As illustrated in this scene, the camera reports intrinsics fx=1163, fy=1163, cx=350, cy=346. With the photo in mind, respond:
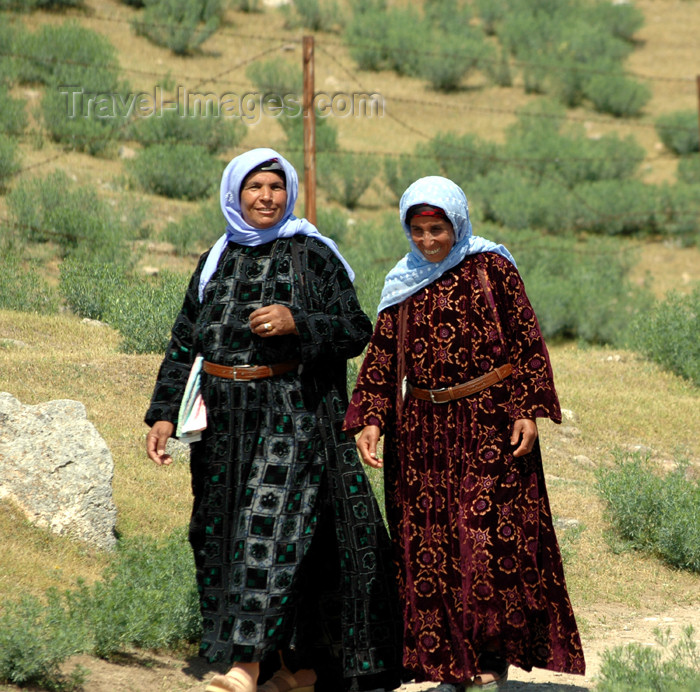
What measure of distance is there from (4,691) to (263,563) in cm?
92

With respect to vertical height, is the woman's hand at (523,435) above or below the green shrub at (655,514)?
above

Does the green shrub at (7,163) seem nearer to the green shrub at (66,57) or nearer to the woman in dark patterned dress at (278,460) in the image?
the green shrub at (66,57)

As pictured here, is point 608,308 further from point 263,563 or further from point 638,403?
point 263,563

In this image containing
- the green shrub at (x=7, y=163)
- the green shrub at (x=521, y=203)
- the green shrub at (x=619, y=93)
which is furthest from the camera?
the green shrub at (x=619, y=93)

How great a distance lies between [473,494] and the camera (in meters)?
3.73

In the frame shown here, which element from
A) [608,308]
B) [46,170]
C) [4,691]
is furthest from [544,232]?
[4,691]

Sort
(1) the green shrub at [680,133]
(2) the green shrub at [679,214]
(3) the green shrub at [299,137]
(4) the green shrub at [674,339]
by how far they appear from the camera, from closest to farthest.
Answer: (4) the green shrub at [674,339], (3) the green shrub at [299,137], (2) the green shrub at [679,214], (1) the green shrub at [680,133]

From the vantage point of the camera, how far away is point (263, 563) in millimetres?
3660

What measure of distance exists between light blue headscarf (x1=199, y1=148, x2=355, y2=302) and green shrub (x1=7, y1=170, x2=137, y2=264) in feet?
22.7

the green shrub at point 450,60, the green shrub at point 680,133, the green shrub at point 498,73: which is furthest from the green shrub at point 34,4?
the green shrub at point 680,133

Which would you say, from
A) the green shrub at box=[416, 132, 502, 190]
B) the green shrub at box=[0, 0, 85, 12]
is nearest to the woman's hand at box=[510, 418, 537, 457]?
the green shrub at box=[416, 132, 502, 190]

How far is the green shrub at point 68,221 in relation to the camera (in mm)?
10906

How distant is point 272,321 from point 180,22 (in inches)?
716

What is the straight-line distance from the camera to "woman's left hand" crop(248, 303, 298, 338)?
3.66 m
